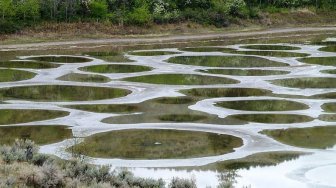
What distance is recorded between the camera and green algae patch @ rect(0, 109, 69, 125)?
87.0 ft

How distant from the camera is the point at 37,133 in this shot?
24188 mm

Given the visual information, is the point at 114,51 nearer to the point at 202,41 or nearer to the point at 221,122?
the point at 202,41

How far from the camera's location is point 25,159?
54.9 ft

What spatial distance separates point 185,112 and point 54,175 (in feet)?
47.0

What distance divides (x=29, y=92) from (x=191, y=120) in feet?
34.2

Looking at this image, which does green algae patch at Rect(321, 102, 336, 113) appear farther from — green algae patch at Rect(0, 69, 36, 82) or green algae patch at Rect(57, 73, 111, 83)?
green algae patch at Rect(0, 69, 36, 82)

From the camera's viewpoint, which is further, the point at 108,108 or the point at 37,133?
the point at 108,108

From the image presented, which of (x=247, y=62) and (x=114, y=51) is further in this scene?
(x=114, y=51)

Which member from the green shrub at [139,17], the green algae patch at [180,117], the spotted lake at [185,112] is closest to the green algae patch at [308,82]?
the spotted lake at [185,112]

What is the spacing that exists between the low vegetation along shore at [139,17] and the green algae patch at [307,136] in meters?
38.3

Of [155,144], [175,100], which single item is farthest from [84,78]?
[155,144]

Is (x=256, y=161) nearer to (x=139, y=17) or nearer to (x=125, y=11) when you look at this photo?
(x=139, y=17)

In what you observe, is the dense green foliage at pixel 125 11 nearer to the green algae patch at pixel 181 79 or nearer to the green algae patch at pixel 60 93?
the green algae patch at pixel 181 79

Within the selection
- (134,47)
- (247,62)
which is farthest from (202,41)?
(247,62)
